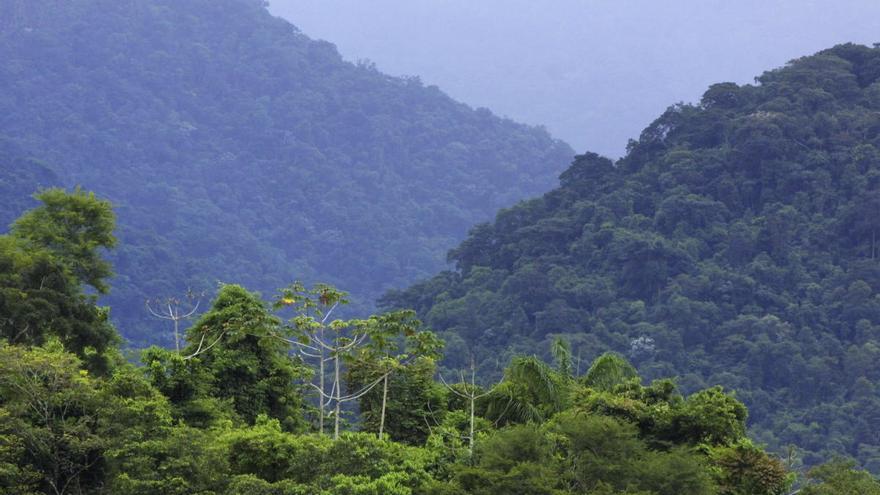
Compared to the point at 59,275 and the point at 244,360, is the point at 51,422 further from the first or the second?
the point at 59,275

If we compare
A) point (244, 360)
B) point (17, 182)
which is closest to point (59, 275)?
point (244, 360)

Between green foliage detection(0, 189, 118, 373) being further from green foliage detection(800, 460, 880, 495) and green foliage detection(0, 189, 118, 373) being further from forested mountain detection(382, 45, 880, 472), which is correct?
forested mountain detection(382, 45, 880, 472)

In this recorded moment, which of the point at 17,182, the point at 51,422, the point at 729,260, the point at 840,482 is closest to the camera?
the point at 51,422

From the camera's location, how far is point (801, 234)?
54.7m

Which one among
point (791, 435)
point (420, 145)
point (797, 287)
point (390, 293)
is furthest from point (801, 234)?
point (420, 145)

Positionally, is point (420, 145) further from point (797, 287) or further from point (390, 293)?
point (797, 287)

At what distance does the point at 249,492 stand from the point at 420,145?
272ft

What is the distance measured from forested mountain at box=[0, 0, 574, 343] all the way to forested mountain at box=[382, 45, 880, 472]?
21.7m

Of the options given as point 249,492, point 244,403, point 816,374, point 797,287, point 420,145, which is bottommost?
point 249,492

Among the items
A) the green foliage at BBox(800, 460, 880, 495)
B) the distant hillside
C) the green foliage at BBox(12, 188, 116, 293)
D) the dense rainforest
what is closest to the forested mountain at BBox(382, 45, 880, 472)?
the distant hillside

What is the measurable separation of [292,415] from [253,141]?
240 ft

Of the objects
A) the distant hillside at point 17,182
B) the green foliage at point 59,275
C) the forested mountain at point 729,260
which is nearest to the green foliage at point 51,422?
the green foliage at point 59,275

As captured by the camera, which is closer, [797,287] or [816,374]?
[816,374]

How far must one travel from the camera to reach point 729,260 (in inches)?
2165
